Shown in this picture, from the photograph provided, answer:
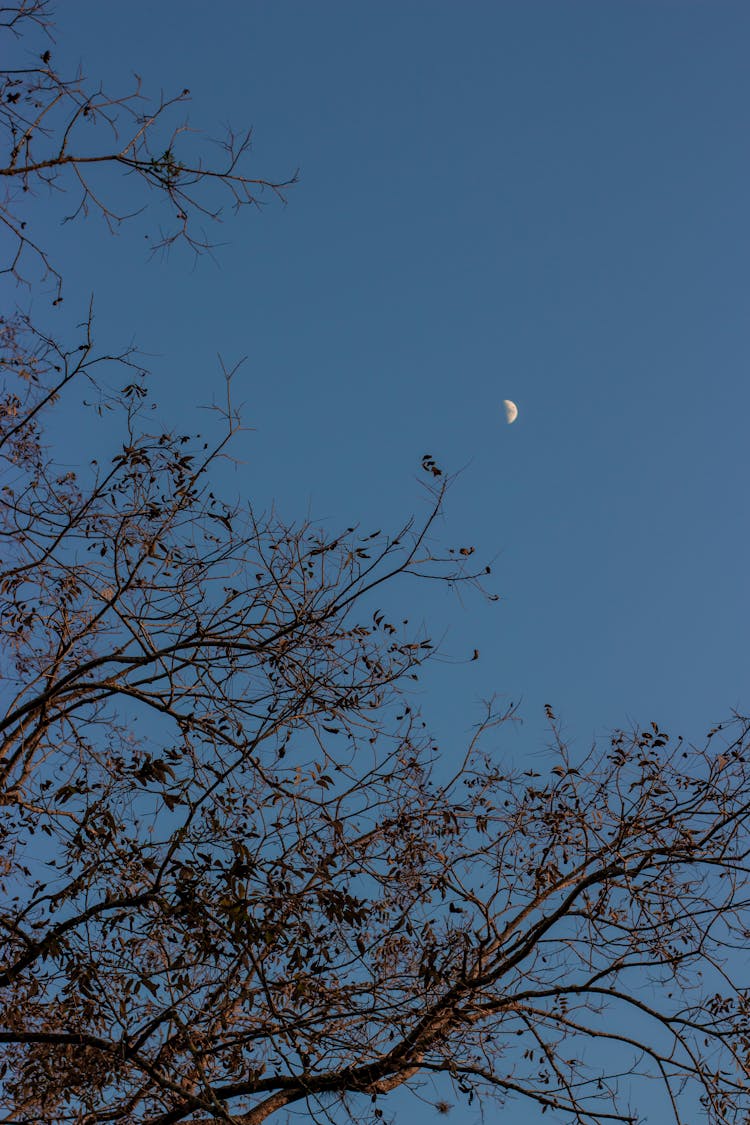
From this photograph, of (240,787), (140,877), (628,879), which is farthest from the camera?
(628,879)

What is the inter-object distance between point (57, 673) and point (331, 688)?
183 centimetres

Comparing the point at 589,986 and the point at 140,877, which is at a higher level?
the point at 140,877

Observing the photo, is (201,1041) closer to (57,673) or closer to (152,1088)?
(152,1088)

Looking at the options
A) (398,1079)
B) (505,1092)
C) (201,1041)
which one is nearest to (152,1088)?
(201,1041)

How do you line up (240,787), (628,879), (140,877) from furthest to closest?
(628,879)
(240,787)
(140,877)

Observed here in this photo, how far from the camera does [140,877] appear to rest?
22.5ft

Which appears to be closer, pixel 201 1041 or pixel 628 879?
pixel 201 1041

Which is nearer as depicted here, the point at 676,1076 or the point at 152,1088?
the point at 152,1088

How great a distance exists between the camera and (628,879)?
26.0 ft

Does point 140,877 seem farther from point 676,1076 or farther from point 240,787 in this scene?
point 676,1076

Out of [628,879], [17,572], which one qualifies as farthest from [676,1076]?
[17,572]

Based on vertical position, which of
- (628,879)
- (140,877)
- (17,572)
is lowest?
(628,879)

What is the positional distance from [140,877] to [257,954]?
923 mm

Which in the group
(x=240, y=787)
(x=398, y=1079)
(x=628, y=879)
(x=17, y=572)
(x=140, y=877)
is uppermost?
(x=17, y=572)
